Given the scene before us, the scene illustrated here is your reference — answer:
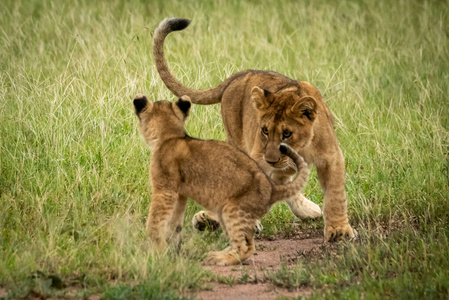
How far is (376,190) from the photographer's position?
638cm

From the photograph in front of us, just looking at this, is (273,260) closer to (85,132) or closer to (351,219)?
(351,219)

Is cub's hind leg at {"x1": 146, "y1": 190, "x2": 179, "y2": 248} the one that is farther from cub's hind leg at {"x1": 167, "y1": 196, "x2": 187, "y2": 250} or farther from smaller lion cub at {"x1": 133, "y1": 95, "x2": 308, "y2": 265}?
cub's hind leg at {"x1": 167, "y1": 196, "x2": 187, "y2": 250}

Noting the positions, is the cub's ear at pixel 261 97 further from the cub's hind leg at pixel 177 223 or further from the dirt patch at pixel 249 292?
the dirt patch at pixel 249 292

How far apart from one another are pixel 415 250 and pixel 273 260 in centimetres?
100

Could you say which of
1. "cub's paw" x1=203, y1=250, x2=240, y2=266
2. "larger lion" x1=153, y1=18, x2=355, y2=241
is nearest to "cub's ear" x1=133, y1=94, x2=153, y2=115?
"larger lion" x1=153, y1=18, x2=355, y2=241

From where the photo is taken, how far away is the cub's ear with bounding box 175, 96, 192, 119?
215 inches

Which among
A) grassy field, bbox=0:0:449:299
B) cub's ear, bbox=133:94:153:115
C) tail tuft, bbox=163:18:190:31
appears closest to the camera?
grassy field, bbox=0:0:449:299

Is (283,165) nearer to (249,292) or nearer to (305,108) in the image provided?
(305,108)

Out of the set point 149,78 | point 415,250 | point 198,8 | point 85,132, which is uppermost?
point 198,8

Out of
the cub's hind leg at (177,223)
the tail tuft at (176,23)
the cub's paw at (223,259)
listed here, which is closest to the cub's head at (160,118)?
the cub's hind leg at (177,223)

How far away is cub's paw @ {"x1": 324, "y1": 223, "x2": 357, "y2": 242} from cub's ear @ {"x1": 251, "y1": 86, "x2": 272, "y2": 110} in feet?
Answer: 3.58

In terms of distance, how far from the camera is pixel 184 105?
548 centimetres

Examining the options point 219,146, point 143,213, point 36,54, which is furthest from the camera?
point 36,54

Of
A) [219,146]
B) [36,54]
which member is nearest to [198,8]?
[36,54]
